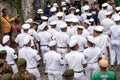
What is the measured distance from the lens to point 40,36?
1436 centimetres

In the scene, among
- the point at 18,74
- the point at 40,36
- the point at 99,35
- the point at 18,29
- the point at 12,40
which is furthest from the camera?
the point at 12,40

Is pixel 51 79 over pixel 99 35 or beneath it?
beneath

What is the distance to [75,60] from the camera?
35.0 ft

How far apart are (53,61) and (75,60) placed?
873 mm

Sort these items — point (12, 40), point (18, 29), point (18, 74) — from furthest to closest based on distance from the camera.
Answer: point (12, 40) → point (18, 29) → point (18, 74)

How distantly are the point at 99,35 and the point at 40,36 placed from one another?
2.61 meters

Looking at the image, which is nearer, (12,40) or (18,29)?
(18,29)

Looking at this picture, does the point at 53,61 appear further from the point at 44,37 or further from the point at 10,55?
the point at 44,37

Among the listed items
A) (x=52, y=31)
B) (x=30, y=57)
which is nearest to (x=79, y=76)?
(x=30, y=57)

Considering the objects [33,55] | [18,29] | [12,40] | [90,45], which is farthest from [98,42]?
[12,40]

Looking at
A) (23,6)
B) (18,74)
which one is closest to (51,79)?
(18,74)

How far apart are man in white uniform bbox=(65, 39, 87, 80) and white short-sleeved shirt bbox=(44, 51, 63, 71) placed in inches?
19.4

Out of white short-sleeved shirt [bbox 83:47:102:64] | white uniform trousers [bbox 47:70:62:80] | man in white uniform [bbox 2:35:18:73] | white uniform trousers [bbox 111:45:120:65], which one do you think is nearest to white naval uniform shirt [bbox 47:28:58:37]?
white uniform trousers [bbox 111:45:120:65]

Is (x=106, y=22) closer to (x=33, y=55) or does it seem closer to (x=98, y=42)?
(x=98, y=42)
